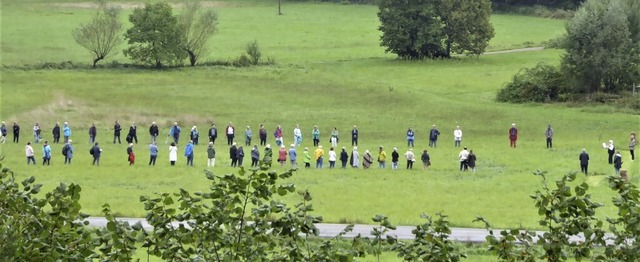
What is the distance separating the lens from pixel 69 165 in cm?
4578

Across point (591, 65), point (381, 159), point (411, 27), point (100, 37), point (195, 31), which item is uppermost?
point (411, 27)

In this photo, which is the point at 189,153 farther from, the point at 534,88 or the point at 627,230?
the point at 627,230

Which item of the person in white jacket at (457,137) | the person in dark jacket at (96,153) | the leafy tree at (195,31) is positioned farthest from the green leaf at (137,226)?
the leafy tree at (195,31)

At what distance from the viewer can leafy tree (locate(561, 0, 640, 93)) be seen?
219 feet

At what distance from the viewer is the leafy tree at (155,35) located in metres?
80.0

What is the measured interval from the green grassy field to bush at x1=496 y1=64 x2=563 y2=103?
69.8 inches

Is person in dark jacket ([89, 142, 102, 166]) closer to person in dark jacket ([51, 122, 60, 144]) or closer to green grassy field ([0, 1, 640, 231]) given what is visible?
green grassy field ([0, 1, 640, 231])

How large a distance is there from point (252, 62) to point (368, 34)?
26202 millimetres

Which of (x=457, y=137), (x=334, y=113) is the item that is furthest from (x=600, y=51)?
(x=457, y=137)

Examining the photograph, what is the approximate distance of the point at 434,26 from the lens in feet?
288

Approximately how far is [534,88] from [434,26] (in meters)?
20.1

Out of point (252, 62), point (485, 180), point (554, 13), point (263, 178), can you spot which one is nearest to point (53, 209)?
point (263, 178)

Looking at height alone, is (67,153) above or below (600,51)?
below

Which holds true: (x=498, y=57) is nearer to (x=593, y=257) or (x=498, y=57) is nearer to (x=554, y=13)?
(x=554, y=13)
